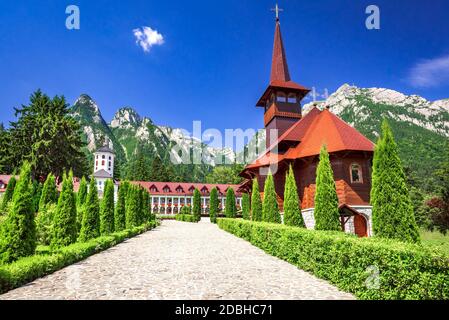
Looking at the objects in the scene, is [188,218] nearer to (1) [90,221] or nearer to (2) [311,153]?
(2) [311,153]

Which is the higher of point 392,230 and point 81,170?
point 81,170

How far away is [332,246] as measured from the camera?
760 cm

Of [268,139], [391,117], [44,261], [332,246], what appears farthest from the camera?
[391,117]

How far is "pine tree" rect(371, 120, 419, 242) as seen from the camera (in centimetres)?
907

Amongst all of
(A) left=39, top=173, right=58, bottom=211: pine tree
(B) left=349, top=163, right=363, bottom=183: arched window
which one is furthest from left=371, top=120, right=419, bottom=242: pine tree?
(A) left=39, top=173, right=58, bottom=211: pine tree

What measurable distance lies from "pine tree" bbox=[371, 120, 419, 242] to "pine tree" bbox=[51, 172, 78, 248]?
12499 mm

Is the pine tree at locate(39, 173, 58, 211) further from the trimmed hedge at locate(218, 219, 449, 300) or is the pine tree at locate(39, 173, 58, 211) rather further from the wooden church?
the trimmed hedge at locate(218, 219, 449, 300)

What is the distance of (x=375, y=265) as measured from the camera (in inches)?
233

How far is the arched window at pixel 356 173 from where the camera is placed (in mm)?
19234

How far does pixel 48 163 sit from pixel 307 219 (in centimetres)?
3743

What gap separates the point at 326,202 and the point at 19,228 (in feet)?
38.8

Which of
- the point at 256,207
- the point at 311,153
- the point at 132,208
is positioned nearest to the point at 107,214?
the point at 132,208
